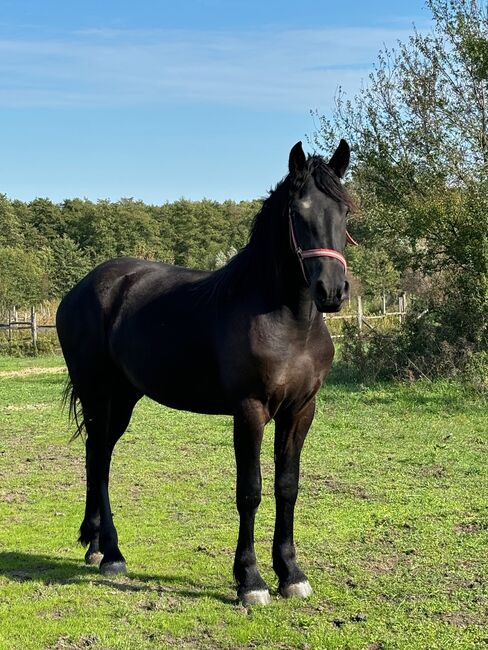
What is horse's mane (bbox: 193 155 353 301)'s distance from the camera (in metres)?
3.89

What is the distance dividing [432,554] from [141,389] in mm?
2299

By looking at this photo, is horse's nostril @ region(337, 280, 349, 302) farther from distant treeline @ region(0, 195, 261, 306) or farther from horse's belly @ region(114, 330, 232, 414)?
distant treeline @ region(0, 195, 261, 306)

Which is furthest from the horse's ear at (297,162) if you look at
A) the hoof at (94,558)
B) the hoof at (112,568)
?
the hoof at (94,558)

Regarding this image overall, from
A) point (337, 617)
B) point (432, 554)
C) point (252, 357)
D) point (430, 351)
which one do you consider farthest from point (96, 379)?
point (430, 351)

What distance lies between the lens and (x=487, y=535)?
17.5ft

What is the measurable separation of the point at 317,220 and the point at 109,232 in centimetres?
4820

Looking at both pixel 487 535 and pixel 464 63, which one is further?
pixel 464 63

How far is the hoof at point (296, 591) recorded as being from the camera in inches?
167

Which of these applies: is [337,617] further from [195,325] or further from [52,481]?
[52,481]

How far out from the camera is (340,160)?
4.08 m

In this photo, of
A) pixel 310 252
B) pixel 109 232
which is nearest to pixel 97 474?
pixel 310 252

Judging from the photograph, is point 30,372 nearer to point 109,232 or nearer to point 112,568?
point 112,568

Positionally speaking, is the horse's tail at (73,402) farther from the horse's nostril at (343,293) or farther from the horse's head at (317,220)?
the horse's nostril at (343,293)

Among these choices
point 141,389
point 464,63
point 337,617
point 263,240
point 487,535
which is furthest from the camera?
point 464,63
